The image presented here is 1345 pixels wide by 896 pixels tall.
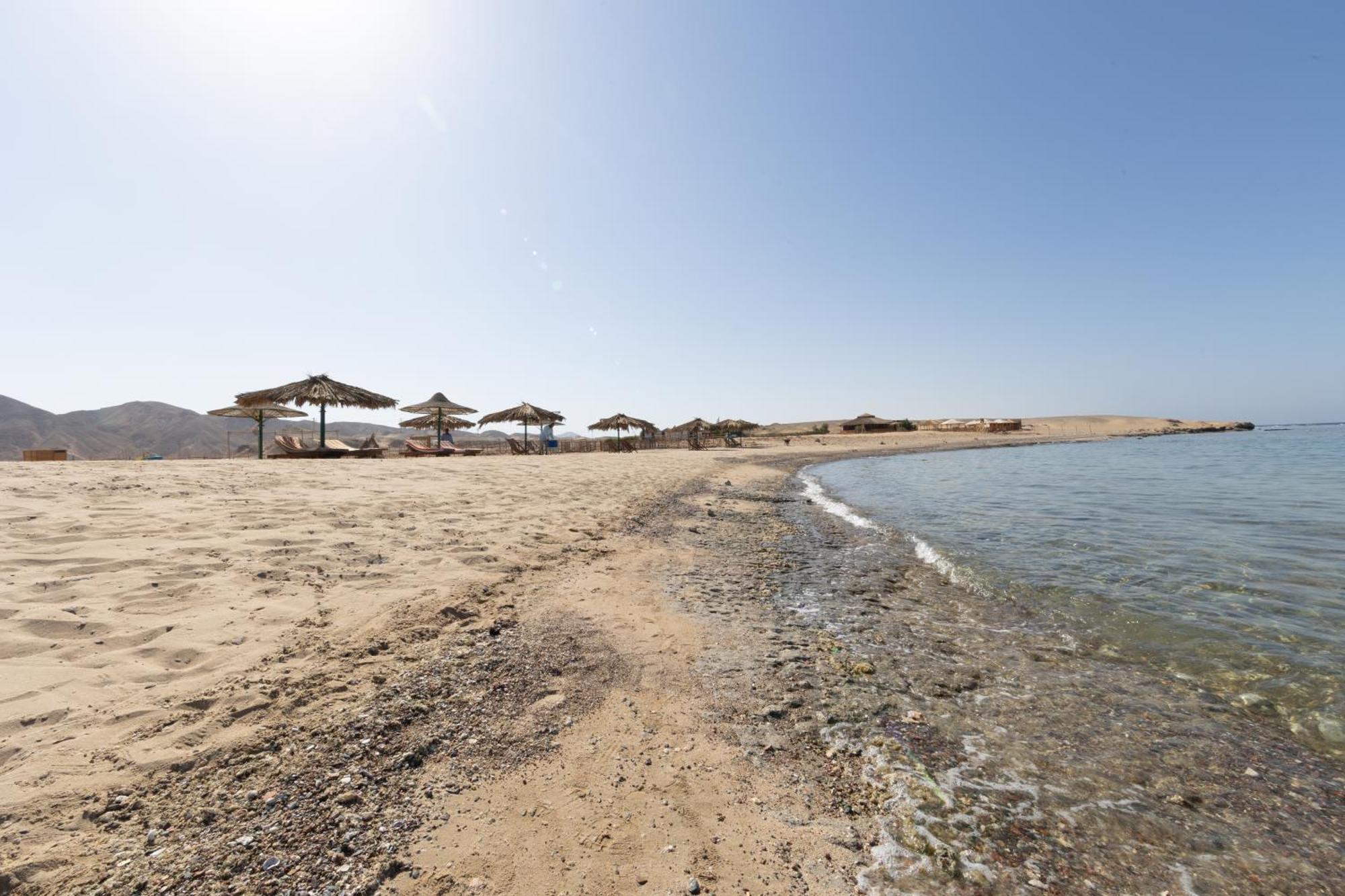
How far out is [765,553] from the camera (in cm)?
727

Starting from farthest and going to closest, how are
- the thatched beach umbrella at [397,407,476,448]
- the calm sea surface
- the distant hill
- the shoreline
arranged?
the distant hill, the thatched beach umbrella at [397,407,476,448], the calm sea surface, the shoreline

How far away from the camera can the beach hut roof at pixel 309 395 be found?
16.4m

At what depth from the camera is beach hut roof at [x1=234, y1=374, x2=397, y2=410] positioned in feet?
53.7

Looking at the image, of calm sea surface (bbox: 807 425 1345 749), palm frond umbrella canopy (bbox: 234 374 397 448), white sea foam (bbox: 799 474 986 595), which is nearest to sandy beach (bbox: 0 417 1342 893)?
calm sea surface (bbox: 807 425 1345 749)

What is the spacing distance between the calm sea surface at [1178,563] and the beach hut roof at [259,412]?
20833mm

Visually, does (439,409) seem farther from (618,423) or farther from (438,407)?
(618,423)

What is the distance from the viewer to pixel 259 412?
1969 centimetres

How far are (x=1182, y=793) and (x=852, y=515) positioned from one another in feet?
27.4

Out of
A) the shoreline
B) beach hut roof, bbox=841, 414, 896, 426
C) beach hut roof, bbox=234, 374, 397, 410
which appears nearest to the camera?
the shoreline

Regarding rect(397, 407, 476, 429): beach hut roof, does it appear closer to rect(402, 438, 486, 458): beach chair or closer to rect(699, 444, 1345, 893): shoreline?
rect(402, 438, 486, 458): beach chair

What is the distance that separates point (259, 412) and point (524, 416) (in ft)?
37.4

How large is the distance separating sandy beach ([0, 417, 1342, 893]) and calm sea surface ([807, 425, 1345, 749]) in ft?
3.48

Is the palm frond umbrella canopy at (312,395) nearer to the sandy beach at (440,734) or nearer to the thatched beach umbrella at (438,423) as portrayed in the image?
the thatched beach umbrella at (438,423)

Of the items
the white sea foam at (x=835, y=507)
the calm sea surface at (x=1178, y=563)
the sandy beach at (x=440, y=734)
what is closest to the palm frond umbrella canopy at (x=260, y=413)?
the sandy beach at (x=440, y=734)
